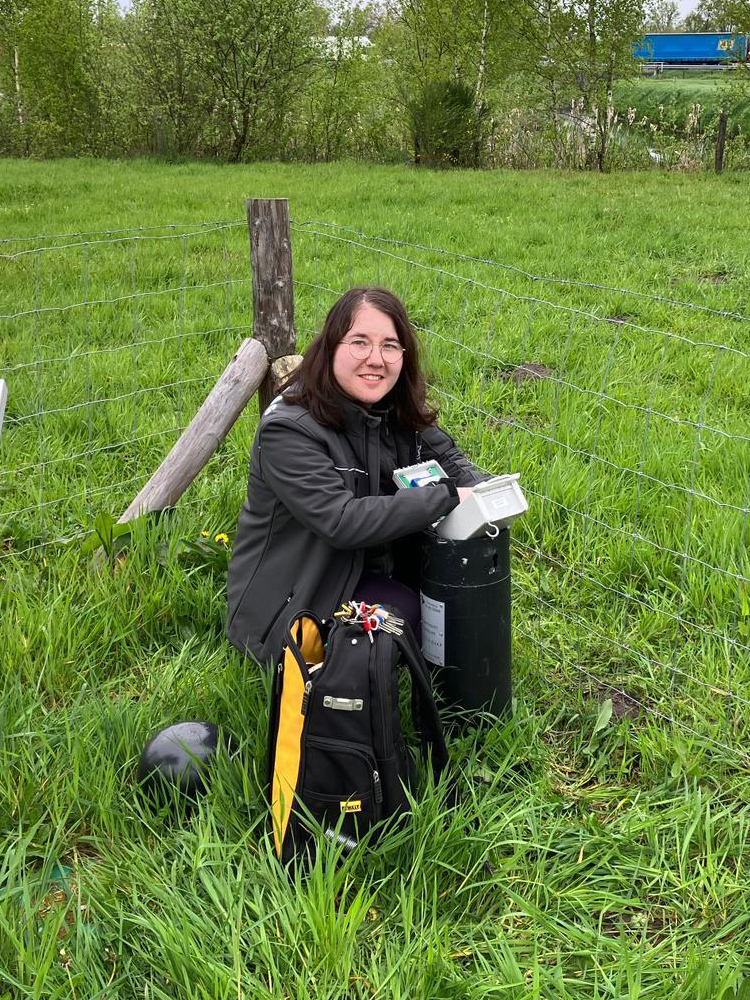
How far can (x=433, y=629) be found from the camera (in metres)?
2.46

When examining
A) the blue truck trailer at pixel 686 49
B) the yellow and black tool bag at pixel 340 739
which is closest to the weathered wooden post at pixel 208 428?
the yellow and black tool bag at pixel 340 739

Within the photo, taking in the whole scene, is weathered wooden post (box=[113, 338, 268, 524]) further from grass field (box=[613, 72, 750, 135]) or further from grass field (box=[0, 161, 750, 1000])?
grass field (box=[613, 72, 750, 135])

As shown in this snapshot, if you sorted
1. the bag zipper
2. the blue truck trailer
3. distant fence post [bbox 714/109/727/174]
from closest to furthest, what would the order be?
the bag zipper < distant fence post [bbox 714/109/727/174] < the blue truck trailer

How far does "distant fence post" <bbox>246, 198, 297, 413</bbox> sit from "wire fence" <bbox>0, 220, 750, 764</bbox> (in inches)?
27.2

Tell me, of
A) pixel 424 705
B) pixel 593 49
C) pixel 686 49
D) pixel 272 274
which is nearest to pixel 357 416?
pixel 424 705

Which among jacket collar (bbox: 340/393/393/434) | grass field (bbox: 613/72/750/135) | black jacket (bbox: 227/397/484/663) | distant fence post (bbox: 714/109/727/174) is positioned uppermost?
grass field (bbox: 613/72/750/135)

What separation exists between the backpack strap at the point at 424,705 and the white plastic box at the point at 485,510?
335 millimetres

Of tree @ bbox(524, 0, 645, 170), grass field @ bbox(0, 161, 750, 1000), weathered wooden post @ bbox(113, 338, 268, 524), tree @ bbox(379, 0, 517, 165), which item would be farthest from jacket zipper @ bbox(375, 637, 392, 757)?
tree @ bbox(379, 0, 517, 165)

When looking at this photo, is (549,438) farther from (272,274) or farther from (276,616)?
(276,616)

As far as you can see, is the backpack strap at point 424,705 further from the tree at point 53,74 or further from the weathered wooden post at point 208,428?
the tree at point 53,74

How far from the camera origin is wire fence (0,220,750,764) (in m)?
2.91

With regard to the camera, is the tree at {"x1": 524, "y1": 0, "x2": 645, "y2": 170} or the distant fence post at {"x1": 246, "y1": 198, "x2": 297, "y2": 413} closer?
the distant fence post at {"x1": 246, "y1": 198, "x2": 297, "y2": 413}

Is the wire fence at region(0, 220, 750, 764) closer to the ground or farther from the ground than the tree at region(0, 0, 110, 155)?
closer to the ground

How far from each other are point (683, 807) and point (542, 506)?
1511mm
